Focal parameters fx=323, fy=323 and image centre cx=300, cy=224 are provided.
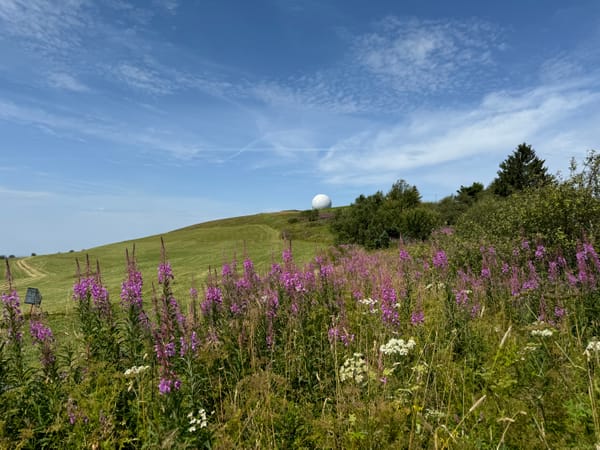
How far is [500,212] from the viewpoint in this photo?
14.0m

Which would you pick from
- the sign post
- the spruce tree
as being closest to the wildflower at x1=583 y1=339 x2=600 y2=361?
the sign post

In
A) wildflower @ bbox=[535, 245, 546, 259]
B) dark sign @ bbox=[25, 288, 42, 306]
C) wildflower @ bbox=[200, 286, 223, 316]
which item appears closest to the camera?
dark sign @ bbox=[25, 288, 42, 306]

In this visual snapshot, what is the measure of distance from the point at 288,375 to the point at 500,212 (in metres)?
13.4

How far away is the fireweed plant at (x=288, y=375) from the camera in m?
2.77

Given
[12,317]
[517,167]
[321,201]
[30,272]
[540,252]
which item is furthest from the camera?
[321,201]

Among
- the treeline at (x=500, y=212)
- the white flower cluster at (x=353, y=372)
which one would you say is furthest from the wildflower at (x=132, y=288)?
the treeline at (x=500, y=212)

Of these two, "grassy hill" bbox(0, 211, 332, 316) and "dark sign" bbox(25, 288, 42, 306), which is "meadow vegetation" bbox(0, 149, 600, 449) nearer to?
"dark sign" bbox(25, 288, 42, 306)

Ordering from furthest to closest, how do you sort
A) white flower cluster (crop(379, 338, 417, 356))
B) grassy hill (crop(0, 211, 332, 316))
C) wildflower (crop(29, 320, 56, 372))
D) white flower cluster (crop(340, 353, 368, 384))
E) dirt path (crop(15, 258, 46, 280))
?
dirt path (crop(15, 258, 46, 280)), grassy hill (crop(0, 211, 332, 316)), wildflower (crop(29, 320, 56, 372)), white flower cluster (crop(379, 338, 417, 356)), white flower cluster (crop(340, 353, 368, 384))

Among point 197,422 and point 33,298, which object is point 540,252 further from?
point 33,298

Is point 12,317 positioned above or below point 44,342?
above

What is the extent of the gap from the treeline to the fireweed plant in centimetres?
505

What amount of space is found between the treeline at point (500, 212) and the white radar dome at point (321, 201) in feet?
176

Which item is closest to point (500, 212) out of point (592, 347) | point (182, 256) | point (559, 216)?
point (559, 216)

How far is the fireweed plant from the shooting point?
109 inches
